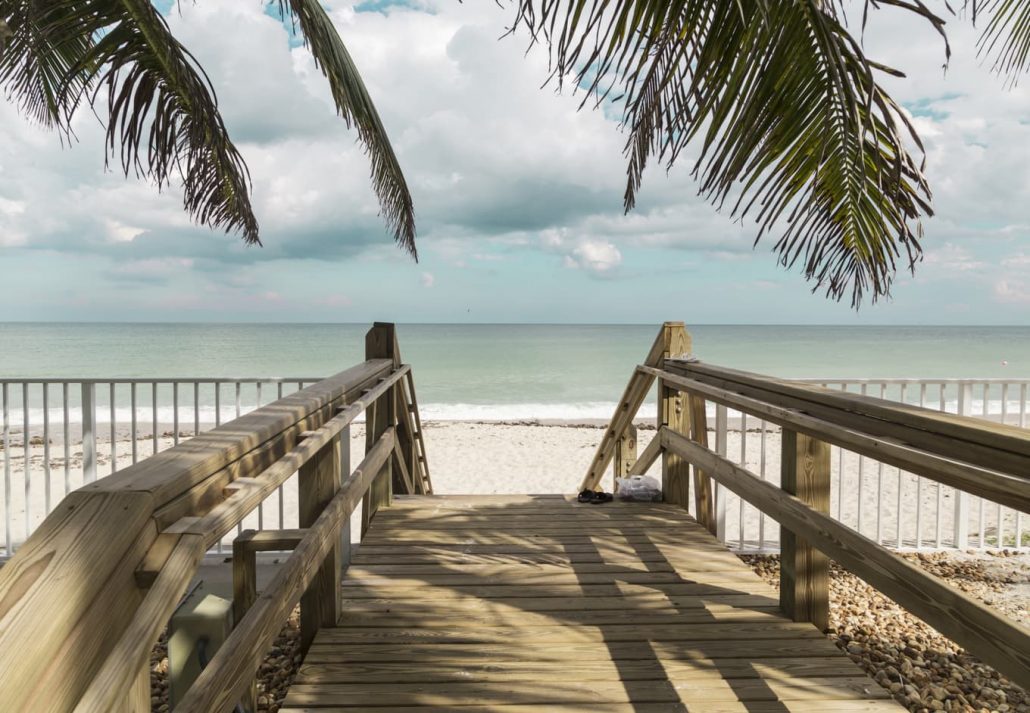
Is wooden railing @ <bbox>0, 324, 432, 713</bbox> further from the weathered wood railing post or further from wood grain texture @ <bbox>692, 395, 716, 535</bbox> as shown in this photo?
wood grain texture @ <bbox>692, 395, 716, 535</bbox>

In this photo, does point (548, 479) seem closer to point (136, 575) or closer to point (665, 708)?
point (665, 708)

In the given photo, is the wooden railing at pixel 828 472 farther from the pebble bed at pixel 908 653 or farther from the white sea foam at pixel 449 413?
the white sea foam at pixel 449 413

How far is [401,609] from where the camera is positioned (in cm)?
245

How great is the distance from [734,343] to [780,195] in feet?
159

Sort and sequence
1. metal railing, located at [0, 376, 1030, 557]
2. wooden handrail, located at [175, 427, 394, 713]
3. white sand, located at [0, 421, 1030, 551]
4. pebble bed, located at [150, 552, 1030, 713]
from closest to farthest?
wooden handrail, located at [175, 427, 394, 713] < pebble bed, located at [150, 552, 1030, 713] < metal railing, located at [0, 376, 1030, 557] < white sand, located at [0, 421, 1030, 551]

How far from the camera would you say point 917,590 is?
1.43m

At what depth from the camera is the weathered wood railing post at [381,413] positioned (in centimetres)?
354

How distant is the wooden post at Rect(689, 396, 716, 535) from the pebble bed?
2.78ft

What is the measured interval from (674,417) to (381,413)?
1.97 metres

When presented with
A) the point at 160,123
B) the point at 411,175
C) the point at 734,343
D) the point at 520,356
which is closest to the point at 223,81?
the point at 160,123

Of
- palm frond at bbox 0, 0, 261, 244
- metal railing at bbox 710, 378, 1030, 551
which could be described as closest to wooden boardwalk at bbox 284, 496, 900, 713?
metal railing at bbox 710, 378, 1030, 551

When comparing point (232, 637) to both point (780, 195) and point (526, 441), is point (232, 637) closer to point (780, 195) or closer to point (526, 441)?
point (780, 195)

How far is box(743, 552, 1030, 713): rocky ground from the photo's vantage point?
260cm

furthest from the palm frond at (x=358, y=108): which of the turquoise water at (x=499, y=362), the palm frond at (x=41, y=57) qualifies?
the turquoise water at (x=499, y=362)
